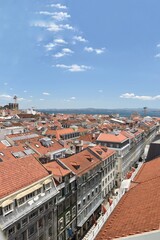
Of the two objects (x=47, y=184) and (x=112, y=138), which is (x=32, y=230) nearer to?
(x=47, y=184)

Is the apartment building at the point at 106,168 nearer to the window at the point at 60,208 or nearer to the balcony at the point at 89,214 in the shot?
the balcony at the point at 89,214

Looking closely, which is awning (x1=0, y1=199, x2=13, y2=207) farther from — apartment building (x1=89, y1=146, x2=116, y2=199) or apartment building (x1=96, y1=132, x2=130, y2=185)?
apartment building (x1=96, y1=132, x2=130, y2=185)

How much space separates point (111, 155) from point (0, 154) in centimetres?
3202

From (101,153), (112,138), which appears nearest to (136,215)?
(101,153)

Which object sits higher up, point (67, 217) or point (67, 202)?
point (67, 202)

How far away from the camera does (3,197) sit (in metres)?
31.1

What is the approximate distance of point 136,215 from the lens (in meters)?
19.5

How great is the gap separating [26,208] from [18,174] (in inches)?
202

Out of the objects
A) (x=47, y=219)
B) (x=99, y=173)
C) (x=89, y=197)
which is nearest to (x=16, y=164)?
(x=47, y=219)

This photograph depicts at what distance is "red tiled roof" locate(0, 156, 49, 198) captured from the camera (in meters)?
33.5

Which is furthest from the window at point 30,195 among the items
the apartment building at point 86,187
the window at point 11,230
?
the apartment building at point 86,187

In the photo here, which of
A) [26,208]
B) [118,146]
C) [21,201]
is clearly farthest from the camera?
[118,146]

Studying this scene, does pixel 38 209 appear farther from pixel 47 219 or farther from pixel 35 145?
pixel 35 145

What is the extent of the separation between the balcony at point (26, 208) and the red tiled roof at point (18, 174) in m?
2.50
